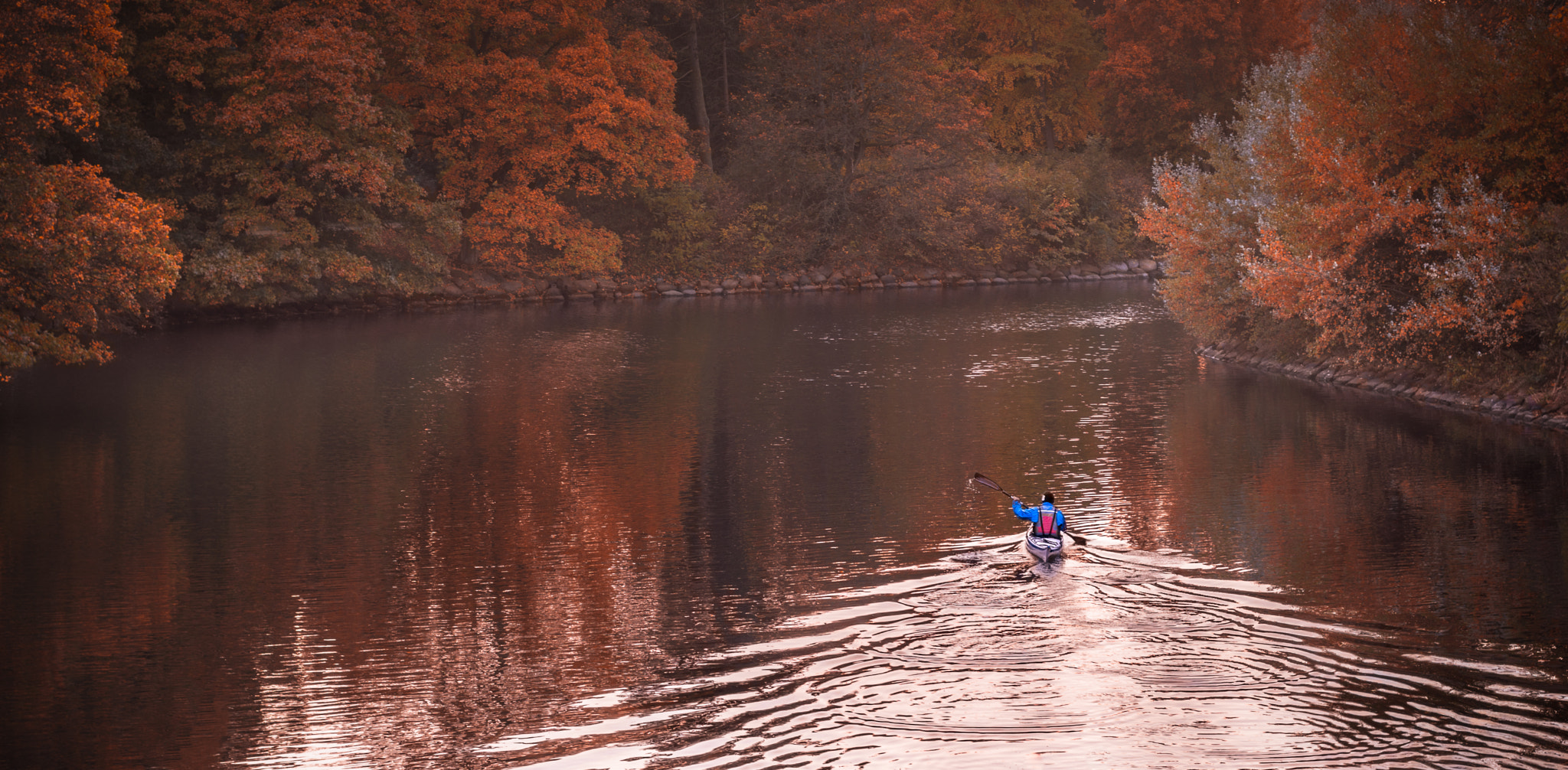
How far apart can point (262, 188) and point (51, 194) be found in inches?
857

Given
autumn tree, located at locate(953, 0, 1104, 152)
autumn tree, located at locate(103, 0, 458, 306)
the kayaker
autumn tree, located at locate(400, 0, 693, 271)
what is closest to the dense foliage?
the kayaker

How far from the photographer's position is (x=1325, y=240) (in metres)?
28.1

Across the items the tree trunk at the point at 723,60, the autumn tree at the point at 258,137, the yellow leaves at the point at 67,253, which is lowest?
the yellow leaves at the point at 67,253

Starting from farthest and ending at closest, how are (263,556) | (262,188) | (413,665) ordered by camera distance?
(262,188), (263,556), (413,665)

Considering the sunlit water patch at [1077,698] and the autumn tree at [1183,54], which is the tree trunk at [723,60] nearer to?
the autumn tree at [1183,54]

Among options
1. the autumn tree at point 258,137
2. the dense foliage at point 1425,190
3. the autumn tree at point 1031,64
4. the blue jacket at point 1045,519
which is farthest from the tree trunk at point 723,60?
the blue jacket at point 1045,519

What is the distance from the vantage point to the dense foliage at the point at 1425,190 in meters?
24.9

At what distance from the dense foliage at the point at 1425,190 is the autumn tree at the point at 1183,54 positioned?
44525mm

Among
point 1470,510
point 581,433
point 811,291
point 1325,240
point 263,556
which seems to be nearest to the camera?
point 263,556

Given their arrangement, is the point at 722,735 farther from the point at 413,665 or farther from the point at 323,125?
the point at 323,125

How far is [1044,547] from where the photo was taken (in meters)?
14.9

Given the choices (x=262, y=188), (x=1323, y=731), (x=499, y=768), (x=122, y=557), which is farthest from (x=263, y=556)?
Result: (x=262, y=188)

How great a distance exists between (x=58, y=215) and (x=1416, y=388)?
27430 mm

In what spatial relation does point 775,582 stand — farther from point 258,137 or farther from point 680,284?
point 680,284
